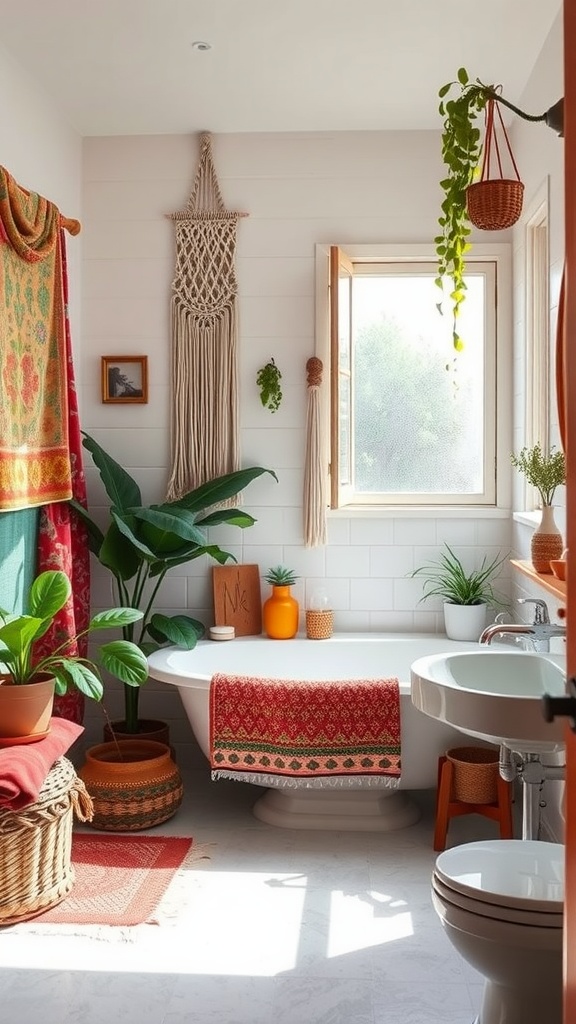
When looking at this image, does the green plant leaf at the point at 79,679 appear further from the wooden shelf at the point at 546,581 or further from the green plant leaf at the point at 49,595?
the wooden shelf at the point at 546,581

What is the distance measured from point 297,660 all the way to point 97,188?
239 cm

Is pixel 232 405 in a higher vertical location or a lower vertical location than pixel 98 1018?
higher

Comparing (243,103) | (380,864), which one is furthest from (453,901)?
(243,103)

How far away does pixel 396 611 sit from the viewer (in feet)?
15.1

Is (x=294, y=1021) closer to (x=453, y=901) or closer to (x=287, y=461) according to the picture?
(x=453, y=901)

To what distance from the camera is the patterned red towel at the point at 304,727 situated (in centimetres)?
362

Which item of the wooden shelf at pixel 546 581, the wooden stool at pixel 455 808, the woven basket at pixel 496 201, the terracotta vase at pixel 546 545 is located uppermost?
the woven basket at pixel 496 201

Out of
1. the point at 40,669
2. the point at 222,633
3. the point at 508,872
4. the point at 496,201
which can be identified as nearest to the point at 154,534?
the point at 222,633

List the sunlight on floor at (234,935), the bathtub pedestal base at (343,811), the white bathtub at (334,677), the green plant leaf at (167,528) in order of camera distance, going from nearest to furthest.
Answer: the sunlight on floor at (234,935), the white bathtub at (334,677), the bathtub pedestal base at (343,811), the green plant leaf at (167,528)

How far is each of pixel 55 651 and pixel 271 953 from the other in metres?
1.19

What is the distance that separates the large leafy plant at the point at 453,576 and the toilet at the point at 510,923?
2303 millimetres

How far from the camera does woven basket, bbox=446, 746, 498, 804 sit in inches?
139

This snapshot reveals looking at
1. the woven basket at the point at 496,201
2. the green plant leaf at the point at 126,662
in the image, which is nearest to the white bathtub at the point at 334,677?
the green plant leaf at the point at 126,662

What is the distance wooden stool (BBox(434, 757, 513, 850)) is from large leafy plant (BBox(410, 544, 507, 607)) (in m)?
1.07
